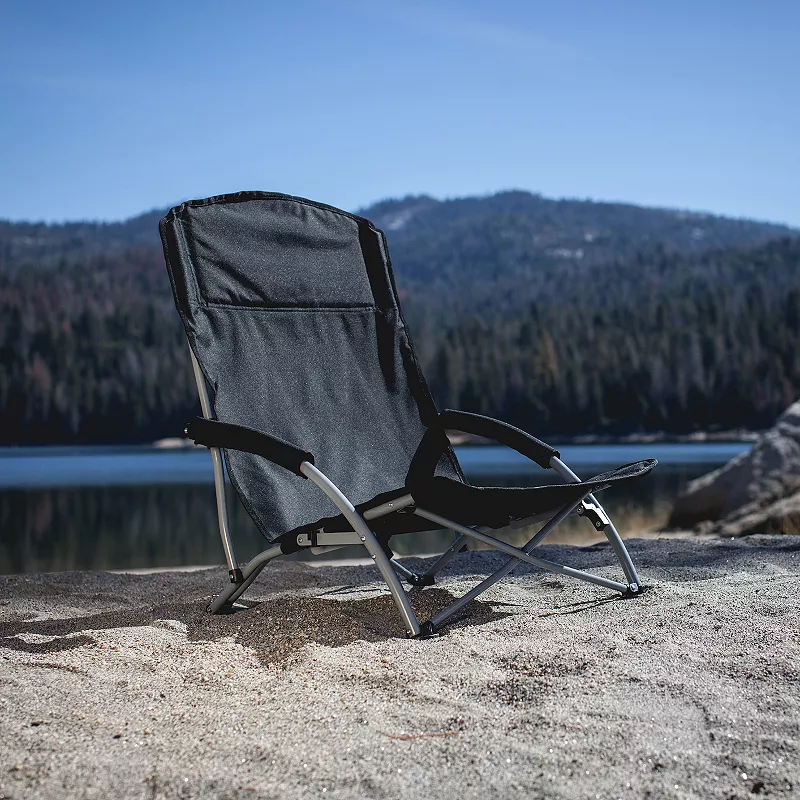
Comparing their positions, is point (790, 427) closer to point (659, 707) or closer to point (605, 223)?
point (659, 707)

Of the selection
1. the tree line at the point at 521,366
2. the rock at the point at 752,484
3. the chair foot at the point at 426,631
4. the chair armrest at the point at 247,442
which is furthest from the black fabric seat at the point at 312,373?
the tree line at the point at 521,366

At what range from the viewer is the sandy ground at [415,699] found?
4.45ft

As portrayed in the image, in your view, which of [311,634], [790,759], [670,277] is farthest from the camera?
[670,277]

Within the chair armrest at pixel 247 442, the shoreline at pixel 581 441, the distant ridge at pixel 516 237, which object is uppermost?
the distant ridge at pixel 516 237

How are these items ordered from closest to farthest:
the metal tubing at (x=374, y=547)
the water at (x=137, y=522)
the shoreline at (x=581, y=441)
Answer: the metal tubing at (x=374, y=547), the water at (x=137, y=522), the shoreline at (x=581, y=441)

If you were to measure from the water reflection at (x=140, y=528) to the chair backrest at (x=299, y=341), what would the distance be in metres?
5.70

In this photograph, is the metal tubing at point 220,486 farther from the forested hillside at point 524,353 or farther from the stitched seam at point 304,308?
the forested hillside at point 524,353

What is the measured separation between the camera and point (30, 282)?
7956 cm

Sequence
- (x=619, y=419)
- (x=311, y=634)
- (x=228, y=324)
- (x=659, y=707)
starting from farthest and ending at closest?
(x=619, y=419)
(x=228, y=324)
(x=311, y=634)
(x=659, y=707)

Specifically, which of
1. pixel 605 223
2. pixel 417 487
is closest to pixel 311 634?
pixel 417 487

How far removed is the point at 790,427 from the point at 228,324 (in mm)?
6444

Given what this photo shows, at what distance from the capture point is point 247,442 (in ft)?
7.61

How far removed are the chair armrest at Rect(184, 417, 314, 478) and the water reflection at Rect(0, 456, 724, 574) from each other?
637 centimetres

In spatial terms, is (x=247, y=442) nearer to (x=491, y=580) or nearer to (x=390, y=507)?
(x=390, y=507)
